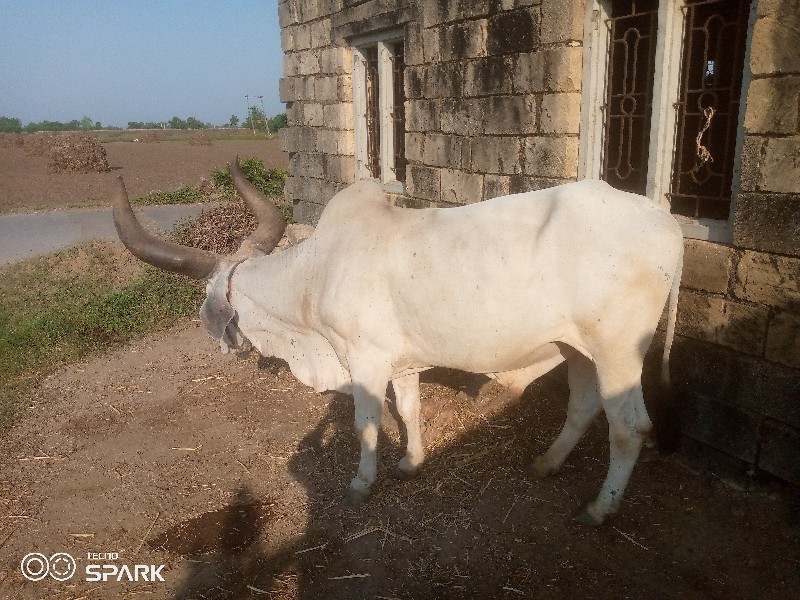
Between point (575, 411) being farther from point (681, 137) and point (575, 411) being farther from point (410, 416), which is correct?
point (681, 137)

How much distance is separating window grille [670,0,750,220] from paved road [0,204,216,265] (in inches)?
384

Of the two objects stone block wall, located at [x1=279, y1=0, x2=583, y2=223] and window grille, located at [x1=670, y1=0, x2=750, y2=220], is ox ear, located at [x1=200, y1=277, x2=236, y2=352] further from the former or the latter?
window grille, located at [x1=670, y1=0, x2=750, y2=220]

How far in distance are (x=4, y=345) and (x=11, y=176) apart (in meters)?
21.0

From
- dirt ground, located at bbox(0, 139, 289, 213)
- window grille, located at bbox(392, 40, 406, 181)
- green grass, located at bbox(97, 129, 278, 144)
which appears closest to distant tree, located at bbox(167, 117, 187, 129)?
green grass, located at bbox(97, 129, 278, 144)

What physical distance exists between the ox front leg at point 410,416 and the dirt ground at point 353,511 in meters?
0.11

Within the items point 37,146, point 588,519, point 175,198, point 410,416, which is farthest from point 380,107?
point 37,146

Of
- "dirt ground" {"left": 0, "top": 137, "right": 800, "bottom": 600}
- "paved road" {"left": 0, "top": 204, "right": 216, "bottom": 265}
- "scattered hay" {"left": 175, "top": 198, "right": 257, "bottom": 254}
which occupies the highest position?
"scattered hay" {"left": 175, "top": 198, "right": 257, "bottom": 254}

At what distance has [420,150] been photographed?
6.04 m

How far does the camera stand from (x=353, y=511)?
350 centimetres

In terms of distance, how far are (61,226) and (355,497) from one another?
1285cm

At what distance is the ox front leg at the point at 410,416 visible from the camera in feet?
12.5

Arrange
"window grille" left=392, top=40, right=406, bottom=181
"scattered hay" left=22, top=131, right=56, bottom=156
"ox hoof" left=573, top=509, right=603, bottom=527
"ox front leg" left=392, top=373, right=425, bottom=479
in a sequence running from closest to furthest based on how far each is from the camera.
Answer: "ox hoof" left=573, top=509, right=603, bottom=527 < "ox front leg" left=392, top=373, right=425, bottom=479 < "window grille" left=392, top=40, right=406, bottom=181 < "scattered hay" left=22, top=131, right=56, bottom=156
